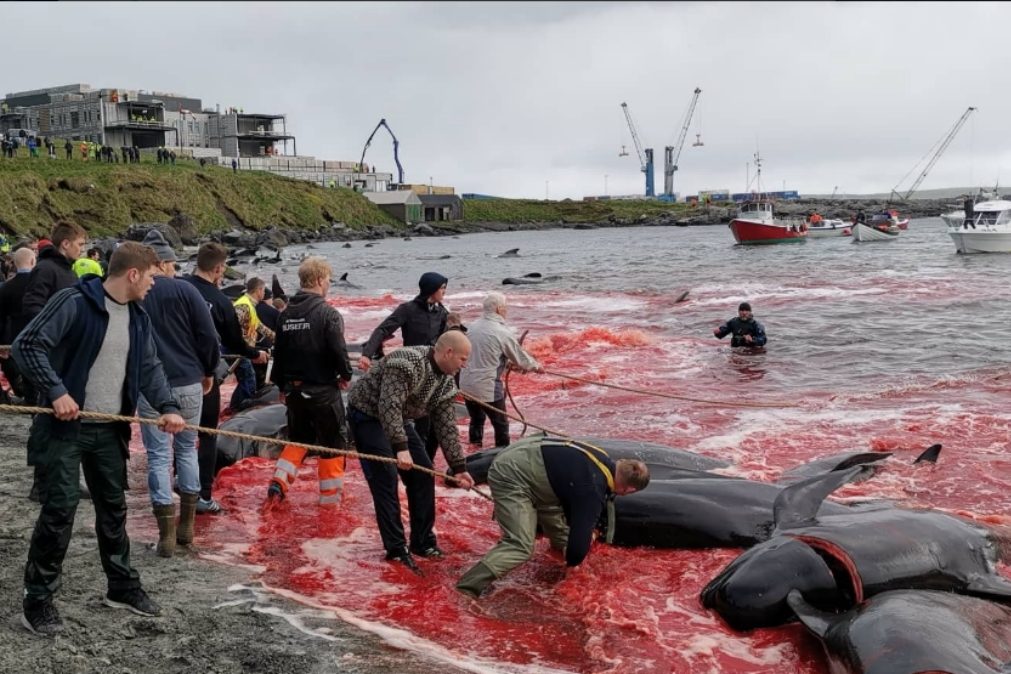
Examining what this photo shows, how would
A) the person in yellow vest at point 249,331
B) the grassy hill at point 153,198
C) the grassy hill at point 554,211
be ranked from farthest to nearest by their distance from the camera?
the grassy hill at point 554,211
the grassy hill at point 153,198
the person in yellow vest at point 249,331

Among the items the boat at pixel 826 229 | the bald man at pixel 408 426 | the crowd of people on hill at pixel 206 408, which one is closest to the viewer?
the crowd of people on hill at pixel 206 408

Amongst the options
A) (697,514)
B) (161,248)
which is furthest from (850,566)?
(161,248)

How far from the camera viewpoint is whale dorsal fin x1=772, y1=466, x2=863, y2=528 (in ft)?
26.1

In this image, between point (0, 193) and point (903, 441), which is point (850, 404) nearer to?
point (903, 441)

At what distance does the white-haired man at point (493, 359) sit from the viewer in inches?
424

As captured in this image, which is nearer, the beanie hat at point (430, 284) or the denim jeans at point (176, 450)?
the denim jeans at point (176, 450)

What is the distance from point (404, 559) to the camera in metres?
7.71

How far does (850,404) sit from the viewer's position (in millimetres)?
15492

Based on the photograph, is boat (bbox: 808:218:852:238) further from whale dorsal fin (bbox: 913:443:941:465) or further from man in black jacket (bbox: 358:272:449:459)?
man in black jacket (bbox: 358:272:449:459)

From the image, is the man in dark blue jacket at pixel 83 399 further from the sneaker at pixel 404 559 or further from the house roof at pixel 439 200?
the house roof at pixel 439 200

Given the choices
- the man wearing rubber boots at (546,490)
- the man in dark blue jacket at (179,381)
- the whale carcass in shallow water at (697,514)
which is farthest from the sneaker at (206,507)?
the whale carcass in shallow water at (697,514)

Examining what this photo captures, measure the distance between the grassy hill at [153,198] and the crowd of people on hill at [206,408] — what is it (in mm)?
55596

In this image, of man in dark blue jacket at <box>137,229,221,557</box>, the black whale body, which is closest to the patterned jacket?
man in dark blue jacket at <box>137,229,221,557</box>

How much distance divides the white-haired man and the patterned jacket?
3130 millimetres
